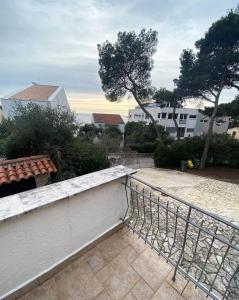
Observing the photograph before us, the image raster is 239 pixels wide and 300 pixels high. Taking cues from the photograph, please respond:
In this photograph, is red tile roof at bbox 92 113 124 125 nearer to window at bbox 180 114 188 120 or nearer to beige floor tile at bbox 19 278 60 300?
window at bbox 180 114 188 120

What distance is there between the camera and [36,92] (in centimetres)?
1314

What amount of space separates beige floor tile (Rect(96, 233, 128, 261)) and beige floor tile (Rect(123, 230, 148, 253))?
0.06m

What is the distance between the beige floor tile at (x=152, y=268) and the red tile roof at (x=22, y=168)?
2.85 meters

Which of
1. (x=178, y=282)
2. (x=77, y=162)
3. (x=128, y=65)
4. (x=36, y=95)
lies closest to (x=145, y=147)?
(x=128, y=65)

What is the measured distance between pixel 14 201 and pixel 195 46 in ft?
39.4

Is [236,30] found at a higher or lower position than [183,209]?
higher

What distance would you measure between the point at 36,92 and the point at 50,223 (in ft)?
46.4

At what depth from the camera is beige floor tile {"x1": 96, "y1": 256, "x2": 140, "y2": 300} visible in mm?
1546

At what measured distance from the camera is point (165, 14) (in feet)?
16.7

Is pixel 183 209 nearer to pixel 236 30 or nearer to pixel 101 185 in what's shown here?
pixel 101 185

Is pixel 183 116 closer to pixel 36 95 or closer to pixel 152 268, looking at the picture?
pixel 36 95

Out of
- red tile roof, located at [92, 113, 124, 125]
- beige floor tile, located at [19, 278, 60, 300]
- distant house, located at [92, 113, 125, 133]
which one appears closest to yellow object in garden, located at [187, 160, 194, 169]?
beige floor tile, located at [19, 278, 60, 300]

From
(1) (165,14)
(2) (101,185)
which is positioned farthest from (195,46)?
(2) (101,185)

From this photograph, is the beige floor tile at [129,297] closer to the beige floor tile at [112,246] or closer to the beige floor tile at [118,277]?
the beige floor tile at [118,277]
